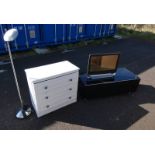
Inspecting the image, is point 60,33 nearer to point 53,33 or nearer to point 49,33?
point 53,33

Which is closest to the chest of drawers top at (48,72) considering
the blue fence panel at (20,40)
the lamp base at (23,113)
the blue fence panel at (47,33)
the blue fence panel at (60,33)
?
the lamp base at (23,113)

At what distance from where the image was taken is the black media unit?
3572mm

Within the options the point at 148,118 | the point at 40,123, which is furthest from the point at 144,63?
the point at 40,123

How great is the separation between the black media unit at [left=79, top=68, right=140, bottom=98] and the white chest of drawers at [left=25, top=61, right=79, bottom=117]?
31cm

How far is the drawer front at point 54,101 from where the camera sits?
3.08 m

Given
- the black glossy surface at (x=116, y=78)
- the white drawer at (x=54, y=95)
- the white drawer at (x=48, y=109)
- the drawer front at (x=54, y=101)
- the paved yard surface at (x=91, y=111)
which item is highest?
the black glossy surface at (x=116, y=78)

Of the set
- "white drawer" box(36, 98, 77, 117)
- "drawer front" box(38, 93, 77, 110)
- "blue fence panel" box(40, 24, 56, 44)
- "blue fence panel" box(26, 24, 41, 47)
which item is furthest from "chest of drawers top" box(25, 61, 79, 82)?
"blue fence panel" box(40, 24, 56, 44)

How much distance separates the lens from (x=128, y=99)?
3.88 metres

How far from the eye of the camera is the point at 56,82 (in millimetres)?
3004

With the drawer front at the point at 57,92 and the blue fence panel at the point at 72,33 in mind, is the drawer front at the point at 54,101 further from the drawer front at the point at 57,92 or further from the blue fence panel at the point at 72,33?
the blue fence panel at the point at 72,33

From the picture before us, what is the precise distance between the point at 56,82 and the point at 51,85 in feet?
0.38

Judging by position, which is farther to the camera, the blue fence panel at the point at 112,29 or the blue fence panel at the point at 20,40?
the blue fence panel at the point at 112,29

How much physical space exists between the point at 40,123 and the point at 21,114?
480mm

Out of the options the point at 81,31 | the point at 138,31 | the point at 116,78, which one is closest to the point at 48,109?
the point at 116,78
